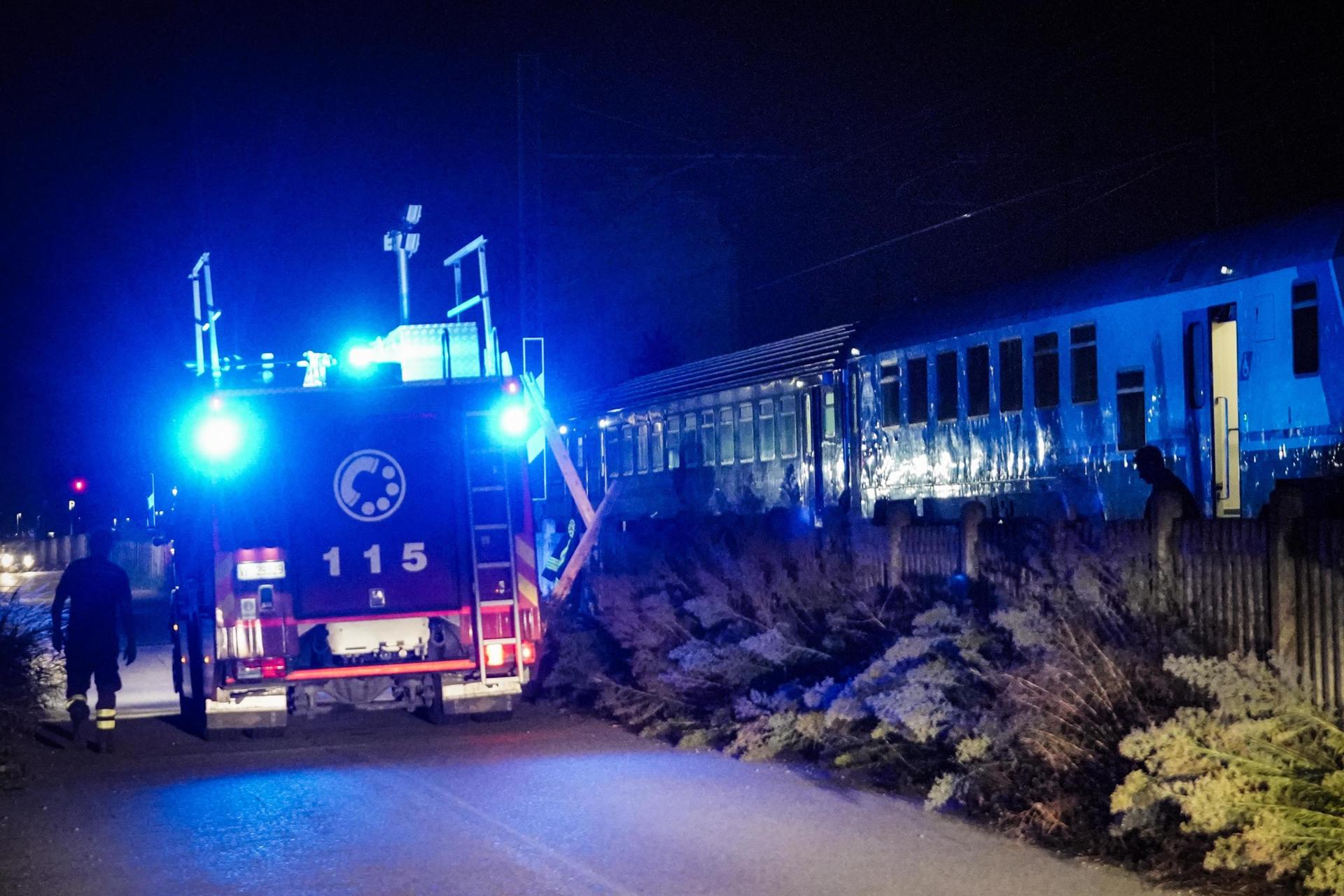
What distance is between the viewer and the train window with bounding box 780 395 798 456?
89.3 feet

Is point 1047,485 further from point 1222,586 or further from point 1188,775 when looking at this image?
point 1188,775

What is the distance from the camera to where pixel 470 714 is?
1384 cm

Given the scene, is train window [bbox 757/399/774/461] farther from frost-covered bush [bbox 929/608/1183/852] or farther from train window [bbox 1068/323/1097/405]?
frost-covered bush [bbox 929/608/1183/852]

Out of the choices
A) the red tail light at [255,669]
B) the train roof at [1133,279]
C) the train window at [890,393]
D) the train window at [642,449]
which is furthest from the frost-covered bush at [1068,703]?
the train window at [642,449]

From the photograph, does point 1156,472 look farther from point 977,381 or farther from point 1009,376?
point 977,381

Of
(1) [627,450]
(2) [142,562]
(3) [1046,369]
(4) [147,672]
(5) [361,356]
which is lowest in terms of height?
(2) [142,562]

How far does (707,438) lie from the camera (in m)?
30.5

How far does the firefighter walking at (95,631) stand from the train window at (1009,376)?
37.3ft

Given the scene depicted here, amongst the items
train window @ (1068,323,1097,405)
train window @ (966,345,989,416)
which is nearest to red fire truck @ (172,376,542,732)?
train window @ (1068,323,1097,405)

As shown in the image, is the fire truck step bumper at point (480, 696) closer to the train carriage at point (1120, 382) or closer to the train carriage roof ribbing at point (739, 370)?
the train carriage at point (1120, 382)

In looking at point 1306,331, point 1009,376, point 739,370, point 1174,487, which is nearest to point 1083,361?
point 1009,376

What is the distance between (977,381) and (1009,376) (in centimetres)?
92

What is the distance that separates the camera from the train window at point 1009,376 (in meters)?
20.6

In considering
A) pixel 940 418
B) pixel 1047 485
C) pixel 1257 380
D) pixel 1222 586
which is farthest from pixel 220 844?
pixel 940 418
